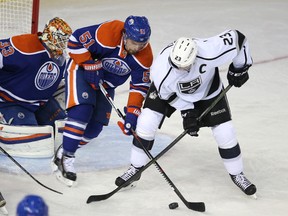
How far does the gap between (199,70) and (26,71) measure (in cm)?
106

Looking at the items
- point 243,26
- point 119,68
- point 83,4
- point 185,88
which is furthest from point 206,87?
point 83,4

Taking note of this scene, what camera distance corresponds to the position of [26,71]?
14.1ft

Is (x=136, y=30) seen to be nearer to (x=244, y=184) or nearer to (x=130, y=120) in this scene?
(x=130, y=120)

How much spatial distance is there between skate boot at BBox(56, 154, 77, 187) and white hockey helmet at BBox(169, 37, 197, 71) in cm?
80

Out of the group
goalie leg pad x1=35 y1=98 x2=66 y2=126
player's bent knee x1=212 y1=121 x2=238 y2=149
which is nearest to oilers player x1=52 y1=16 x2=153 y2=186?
player's bent knee x1=212 y1=121 x2=238 y2=149

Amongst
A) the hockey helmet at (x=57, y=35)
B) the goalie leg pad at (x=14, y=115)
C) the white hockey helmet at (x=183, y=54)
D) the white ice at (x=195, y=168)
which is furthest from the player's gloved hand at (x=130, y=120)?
the goalie leg pad at (x=14, y=115)

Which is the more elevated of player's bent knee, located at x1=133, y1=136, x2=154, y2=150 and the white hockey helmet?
the white hockey helmet

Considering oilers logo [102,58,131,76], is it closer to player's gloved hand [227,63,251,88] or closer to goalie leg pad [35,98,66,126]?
player's gloved hand [227,63,251,88]

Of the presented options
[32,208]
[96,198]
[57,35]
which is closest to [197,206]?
→ [96,198]

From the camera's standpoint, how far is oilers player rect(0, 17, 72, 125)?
13.7ft

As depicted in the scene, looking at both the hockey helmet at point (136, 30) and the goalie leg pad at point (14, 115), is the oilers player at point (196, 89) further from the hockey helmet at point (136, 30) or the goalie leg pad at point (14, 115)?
the goalie leg pad at point (14, 115)

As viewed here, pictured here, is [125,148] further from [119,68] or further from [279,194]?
[279,194]

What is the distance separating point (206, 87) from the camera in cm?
383

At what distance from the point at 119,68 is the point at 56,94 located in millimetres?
702
